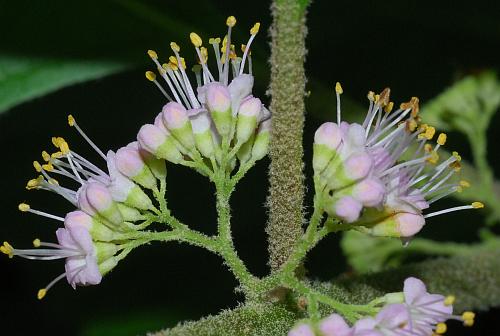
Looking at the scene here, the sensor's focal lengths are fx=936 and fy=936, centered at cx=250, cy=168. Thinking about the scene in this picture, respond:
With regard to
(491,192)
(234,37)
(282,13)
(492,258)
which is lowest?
(492,258)

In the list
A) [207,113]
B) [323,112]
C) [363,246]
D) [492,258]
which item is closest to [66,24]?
[323,112]

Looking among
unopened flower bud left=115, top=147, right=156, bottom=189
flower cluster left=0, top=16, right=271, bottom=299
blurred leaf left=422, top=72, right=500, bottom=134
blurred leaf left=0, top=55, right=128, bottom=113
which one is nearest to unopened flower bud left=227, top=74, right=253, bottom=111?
flower cluster left=0, top=16, right=271, bottom=299

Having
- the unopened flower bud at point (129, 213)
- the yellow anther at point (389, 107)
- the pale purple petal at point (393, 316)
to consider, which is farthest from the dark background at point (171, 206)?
the pale purple petal at point (393, 316)

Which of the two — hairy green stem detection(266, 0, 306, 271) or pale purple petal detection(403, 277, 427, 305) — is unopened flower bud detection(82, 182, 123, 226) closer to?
hairy green stem detection(266, 0, 306, 271)

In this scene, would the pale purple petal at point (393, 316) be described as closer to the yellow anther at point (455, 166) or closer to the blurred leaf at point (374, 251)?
the yellow anther at point (455, 166)

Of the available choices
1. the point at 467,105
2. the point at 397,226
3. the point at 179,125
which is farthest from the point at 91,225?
the point at 467,105

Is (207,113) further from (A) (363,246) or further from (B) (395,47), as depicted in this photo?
(B) (395,47)
